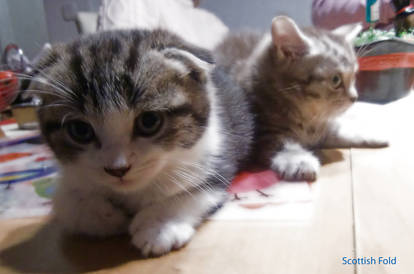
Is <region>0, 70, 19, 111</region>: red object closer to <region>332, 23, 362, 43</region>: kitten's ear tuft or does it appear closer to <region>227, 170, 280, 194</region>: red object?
<region>227, 170, 280, 194</region>: red object

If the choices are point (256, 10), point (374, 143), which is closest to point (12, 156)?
point (374, 143)

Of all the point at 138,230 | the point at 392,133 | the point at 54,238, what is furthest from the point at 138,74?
the point at 392,133

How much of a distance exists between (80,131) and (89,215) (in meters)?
0.25

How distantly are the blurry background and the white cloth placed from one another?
1.37 ft

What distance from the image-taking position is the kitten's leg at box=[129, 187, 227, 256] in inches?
36.2

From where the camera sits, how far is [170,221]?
0.97 metres

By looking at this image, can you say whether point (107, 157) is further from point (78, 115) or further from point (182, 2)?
point (182, 2)

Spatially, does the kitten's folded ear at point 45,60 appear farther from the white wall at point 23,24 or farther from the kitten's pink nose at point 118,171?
the white wall at point 23,24

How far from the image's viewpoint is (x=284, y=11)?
3383mm

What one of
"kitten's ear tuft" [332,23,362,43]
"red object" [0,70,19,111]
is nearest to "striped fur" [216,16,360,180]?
"kitten's ear tuft" [332,23,362,43]

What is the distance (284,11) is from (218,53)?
1691mm

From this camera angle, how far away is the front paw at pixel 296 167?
1345 millimetres

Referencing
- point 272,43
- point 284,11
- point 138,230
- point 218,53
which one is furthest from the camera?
point 284,11

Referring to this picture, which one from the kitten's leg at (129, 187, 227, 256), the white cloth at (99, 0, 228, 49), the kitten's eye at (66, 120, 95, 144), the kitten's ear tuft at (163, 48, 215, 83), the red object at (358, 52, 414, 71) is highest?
the white cloth at (99, 0, 228, 49)
